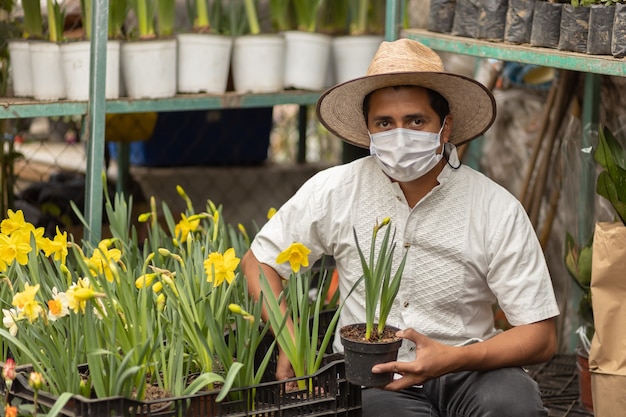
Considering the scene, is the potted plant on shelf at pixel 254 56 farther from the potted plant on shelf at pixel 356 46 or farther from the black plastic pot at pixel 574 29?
the black plastic pot at pixel 574 29

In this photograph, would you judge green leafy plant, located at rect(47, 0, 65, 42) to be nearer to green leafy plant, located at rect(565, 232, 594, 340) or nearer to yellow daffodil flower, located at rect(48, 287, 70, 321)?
yellow daffodil flower, located at rect(48, 287, 70, 321)

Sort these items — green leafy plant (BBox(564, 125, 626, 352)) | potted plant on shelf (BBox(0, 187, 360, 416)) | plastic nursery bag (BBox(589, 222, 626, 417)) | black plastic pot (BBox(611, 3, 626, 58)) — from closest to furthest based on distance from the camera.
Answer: potted plant on shelf (BBox(0, 187, 360, 416)) < black plastic pot (BBox(611, 3, 626, 58)) < plastic nursery bag (BBox(589, 222, 626, 417)) < green leafy plant (BBox(564, 125, 626, 352))

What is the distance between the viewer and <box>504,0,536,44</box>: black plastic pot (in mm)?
3250

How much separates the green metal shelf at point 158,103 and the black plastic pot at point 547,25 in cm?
106

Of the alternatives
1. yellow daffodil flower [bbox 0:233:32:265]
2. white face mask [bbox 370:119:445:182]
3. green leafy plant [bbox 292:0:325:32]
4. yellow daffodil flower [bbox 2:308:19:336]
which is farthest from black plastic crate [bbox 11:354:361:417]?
green leafy plant [bbox 292:0:325:32]

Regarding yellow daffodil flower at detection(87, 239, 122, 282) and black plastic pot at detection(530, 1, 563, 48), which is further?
black plastic pot at detection(530, 1, 563, 48)

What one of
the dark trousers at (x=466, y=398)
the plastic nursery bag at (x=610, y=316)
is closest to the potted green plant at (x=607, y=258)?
the plastic nursery bag at (x=610, y=316)

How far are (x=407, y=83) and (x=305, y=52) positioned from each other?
55.5 inches

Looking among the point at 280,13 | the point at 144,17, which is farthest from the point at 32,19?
the point at 280,13

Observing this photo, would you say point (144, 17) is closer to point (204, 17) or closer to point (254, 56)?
point (204, 17)

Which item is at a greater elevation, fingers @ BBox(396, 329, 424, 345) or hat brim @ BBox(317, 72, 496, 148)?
→ hat brim @ BBox(317, 72, 496, 148)

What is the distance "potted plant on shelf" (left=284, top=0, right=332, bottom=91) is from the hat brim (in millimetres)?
1110

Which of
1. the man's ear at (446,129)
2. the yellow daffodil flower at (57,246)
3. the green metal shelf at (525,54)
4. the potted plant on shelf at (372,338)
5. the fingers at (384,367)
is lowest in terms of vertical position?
the fingers at (384,367)

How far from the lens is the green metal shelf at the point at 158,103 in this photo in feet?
11.1
